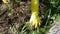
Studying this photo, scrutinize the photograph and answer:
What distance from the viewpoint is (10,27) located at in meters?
2.94

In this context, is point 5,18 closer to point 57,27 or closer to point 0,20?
point 0,20

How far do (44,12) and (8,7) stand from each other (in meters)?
0.62

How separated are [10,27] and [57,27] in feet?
2.42

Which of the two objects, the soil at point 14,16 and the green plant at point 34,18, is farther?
the soil at point 14,16

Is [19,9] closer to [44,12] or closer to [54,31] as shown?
[44,12]

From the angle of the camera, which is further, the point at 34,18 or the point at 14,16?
the point at 14,16

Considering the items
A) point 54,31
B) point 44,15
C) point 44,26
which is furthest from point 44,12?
point 54,31

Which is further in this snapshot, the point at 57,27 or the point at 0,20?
the point at 0,20

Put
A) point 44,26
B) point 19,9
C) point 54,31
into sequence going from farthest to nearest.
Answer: point 19,9, point 44,26, point 54,31

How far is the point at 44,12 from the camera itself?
307cm

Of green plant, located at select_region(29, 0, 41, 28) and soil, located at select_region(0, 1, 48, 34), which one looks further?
soil, located at select_region(0, 1, 48, 34)

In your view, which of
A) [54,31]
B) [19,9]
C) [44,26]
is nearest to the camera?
[54,31]

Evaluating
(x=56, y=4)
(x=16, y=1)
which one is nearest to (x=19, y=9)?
(x=16, y=1)

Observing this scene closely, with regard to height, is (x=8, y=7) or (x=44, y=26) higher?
(x=8, y=7)
